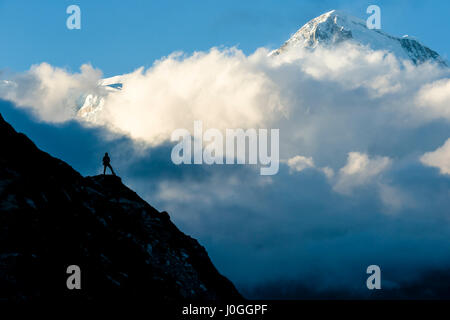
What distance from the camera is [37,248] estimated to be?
42.2 m

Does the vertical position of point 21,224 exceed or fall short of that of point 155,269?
it exceeds it

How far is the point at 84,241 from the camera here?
159 ft

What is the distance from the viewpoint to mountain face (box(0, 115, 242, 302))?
135ft

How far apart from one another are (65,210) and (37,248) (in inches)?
A: 269

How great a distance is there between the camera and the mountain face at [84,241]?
41000 millimetres
